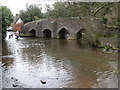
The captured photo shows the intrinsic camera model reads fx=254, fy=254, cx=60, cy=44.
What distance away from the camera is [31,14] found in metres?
51.5

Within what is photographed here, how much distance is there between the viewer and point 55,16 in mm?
44312

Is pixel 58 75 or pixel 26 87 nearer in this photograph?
pixel 26 87

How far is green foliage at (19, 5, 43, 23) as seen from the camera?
5134 cm

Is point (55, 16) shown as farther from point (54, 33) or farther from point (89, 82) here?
point (89, 82)

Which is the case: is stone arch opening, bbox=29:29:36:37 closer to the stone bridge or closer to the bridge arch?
the stone bridge

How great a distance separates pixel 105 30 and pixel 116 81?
52.6ft

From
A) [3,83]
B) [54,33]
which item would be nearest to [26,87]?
[3,83]

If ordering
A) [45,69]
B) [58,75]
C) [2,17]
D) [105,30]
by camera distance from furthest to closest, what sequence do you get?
[2,17]
[105,30]
[45,69]
[58,75]

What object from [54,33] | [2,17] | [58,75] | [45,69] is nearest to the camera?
[58,75]

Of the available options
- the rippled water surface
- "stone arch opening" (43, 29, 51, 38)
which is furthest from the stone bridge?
the rippled water surface

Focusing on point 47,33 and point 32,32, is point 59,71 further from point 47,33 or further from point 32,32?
point 32,32

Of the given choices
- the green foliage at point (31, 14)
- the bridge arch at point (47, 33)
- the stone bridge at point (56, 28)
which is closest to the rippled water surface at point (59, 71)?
the stone bridge at point (56, 28)

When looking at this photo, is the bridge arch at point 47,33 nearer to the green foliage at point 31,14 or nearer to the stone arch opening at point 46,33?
the stone arch opening at point 46,33

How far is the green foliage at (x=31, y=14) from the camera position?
5134cm
